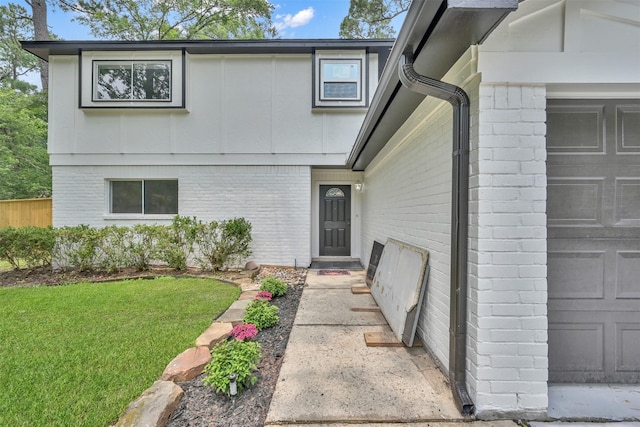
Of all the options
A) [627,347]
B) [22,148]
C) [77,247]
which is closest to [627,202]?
[627,347]

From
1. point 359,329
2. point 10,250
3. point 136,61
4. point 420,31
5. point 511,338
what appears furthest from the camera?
point 136,61

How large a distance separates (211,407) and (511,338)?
2.09m

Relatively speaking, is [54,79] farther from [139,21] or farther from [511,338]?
[511,338]

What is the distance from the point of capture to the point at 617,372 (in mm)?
2072

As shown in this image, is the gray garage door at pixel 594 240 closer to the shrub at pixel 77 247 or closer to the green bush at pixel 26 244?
the shrub at pixel 77 247

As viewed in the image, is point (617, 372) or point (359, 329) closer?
point (617, 372)

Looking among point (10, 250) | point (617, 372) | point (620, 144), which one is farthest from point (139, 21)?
point (617, 372)

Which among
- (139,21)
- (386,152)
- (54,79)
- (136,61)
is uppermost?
(139,21)

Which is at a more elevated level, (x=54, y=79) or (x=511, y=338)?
(x=54, y=79)

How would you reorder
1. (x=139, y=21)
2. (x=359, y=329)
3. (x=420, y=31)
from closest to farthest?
(x=420, y=31)
(x=359, y=329)
(x=139, y=21)

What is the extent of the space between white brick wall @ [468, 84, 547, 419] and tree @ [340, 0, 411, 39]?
1354 centimetres

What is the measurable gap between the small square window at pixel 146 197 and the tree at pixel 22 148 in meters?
10.6

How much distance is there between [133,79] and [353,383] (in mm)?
8214

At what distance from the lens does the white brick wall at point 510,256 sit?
5.94ft
